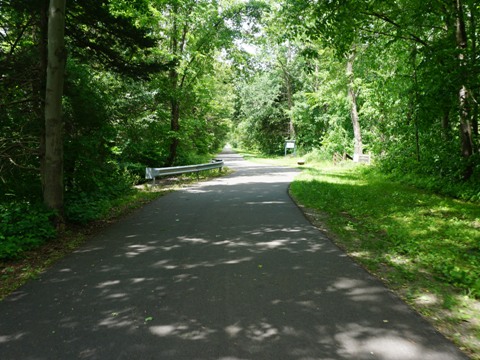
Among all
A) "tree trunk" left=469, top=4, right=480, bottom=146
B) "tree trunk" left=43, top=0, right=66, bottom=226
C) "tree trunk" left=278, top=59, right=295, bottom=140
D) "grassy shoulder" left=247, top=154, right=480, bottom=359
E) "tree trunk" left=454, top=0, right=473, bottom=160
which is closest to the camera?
"grassy shoulder" left=247, top=154, right=480, bottom=359

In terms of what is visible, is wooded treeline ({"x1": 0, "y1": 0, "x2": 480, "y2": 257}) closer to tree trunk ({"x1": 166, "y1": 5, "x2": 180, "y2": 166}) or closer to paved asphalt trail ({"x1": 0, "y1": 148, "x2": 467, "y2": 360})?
tree trunk ({"x1": 166, "y1": 5, "x2": 180, "y2": 166})

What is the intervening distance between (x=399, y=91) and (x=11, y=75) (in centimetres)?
1773

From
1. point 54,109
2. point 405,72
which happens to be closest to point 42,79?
point 54,109

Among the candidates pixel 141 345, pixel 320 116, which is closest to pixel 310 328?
pixel 141 345

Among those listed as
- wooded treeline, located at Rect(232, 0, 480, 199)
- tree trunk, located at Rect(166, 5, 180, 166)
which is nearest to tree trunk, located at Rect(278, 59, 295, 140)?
wooded treeline, located at Rect(232, 0, 480, 199)

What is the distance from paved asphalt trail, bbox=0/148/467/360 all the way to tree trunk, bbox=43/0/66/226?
1.47 metres

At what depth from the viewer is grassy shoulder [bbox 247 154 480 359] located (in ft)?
12.5

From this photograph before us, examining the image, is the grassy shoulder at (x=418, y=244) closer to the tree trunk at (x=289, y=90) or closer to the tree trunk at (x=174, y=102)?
the tree trunk at (x=174, y=102)

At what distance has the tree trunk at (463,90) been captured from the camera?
969 cm

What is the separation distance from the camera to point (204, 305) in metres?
3.86

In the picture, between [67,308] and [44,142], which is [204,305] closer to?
[67,308]

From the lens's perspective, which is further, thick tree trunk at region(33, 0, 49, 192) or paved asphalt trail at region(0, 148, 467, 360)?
thick tree trunk at region(33, 0, 49, 192)

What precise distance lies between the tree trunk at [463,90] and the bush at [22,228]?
11413 mm

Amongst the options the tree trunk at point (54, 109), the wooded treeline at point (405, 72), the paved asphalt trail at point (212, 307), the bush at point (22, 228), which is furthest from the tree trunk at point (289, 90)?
the paved asphalt trail at point (212, 307)
